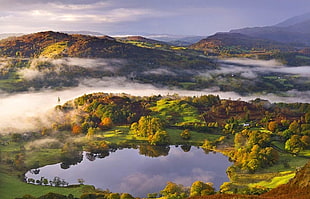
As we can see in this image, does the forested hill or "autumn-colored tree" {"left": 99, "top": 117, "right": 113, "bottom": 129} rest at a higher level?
the forested hill

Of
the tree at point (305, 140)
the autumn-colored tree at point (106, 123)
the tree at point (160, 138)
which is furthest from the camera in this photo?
the autumn-colored tree at point (106, 123)

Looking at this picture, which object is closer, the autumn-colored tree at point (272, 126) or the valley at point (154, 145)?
the valley at point (154, 145)

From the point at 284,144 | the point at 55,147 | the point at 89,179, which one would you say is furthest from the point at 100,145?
the point at 284,144

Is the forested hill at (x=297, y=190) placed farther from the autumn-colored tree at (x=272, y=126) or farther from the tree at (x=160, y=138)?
the autumn-colored tree at (x=272, y=126)

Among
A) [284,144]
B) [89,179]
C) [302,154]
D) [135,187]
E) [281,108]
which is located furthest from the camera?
[281,108]

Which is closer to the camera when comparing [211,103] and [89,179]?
[89,179]

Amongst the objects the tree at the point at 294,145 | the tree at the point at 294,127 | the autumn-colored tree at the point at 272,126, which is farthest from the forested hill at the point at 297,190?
the autumn-colored tree at the point at 272,126

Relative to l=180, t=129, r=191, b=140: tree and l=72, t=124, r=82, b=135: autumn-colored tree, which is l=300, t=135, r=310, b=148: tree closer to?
l=180, t=129, r=191, b=140: tree

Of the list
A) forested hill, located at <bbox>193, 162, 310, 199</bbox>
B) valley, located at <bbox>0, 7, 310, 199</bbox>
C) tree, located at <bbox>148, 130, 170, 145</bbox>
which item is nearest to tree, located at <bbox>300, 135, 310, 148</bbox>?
valley, located at <bbox>0, 7, 310, 199</bbox>

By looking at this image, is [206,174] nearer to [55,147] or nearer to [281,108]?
[55,147]

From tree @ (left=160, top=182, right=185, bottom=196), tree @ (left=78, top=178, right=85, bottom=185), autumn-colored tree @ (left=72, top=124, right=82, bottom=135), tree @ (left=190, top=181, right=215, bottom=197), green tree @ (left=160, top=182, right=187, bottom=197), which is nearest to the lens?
tree @ (left=190, top=181, right=215, bottom=197)

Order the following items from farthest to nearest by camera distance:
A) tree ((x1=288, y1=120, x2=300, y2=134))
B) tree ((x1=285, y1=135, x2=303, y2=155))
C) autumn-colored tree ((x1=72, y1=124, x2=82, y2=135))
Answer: autumn-colored tree ((x1=72, y1=124, x2=82, y2=135)) → tree ((x1=288, y1=120, x2=300, y2=134)) → tree ((x1=285, y1=135, x2=303, y2=155))
